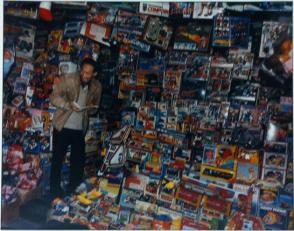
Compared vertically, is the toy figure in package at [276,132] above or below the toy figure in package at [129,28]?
below

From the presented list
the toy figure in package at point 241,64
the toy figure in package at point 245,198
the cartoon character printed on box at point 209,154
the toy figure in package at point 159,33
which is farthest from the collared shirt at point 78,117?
the toy figure in package at point 245,198

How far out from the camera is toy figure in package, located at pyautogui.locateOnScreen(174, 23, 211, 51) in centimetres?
221

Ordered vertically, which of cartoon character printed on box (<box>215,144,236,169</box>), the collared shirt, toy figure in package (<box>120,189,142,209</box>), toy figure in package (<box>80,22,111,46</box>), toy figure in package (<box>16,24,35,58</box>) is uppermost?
toy figure in package (<box>80,22,111,46</box>)

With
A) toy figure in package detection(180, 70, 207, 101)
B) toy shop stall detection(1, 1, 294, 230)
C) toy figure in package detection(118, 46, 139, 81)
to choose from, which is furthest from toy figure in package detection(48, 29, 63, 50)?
toy figure in package detection(180, 70, 207, 101)

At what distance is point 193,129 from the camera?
221 cm

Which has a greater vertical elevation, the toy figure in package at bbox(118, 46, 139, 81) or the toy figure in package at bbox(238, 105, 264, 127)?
the toy figure in package at bbox(118, 46, 139, 81)

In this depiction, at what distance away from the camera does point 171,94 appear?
2.23 metres

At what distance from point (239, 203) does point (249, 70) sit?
69 centimetres

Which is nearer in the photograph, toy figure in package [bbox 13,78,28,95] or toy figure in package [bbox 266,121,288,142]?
toy figure in package [bbox 266,121,288,142]

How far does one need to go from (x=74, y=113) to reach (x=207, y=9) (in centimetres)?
90

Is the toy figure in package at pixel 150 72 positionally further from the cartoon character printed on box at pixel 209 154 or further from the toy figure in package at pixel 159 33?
the cartoon character printed on box at pixel 209 154

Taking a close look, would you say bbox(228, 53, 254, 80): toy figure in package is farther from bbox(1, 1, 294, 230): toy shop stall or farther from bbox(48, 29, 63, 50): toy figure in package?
bbox(48, 29, 63, 50): toy figure in package

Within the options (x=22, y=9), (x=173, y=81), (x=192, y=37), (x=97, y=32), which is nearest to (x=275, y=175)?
(x=173, y=81)

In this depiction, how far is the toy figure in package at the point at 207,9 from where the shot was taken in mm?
2188
